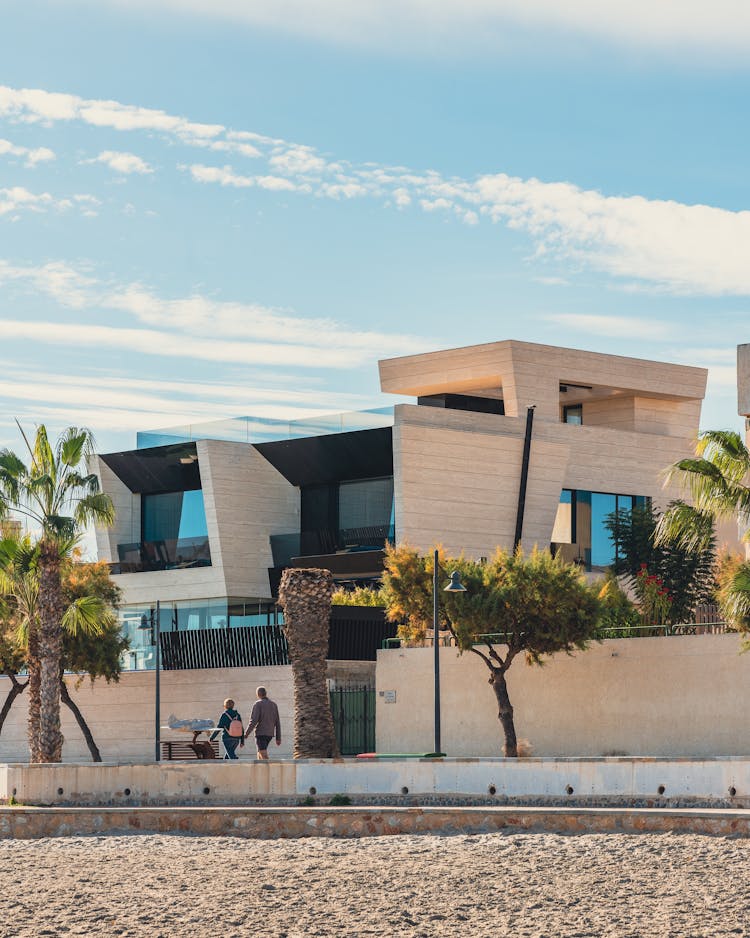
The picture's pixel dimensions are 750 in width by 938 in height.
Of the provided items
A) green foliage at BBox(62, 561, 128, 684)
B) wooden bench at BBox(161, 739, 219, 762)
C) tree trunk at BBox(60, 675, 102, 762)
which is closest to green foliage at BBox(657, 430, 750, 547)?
wooden bench at BBox(161, 739, 219, 762)

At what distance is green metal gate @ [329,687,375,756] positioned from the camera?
136ft

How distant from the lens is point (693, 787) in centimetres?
2450

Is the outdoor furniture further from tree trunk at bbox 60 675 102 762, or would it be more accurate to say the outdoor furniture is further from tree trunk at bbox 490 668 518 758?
tree trunk at bbox 490 668 518 758

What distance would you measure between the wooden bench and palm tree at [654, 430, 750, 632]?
11.9 meters

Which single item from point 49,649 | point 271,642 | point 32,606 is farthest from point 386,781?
point 271,642

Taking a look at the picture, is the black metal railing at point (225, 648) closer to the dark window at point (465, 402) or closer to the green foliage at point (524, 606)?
the green foliage at point (524, 606)

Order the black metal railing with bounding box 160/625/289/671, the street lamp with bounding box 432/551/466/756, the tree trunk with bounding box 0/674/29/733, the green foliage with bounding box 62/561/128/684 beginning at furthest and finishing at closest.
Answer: the tree trunk with bounding box 0/674/29/733 → the green foliage with bounding box 62/561/128/684 → the black metal railing with bounding box 160/625/289/671 → the street lamp with bounding box 432/551/466/756

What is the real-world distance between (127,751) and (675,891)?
29020 millimetres

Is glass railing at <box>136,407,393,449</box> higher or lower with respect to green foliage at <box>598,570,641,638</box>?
higher

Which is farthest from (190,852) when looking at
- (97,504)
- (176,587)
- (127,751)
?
(176,587)

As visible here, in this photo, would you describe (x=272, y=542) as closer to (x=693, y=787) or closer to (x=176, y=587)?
(x=176, y=587)

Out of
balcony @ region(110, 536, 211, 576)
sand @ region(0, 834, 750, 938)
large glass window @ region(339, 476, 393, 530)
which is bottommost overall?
sand @ region(0, 834, 750, 938)

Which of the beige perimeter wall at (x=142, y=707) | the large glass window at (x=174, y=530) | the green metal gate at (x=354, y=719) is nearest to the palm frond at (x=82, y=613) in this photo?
the beige perimeter wall at (x=142, y=707)

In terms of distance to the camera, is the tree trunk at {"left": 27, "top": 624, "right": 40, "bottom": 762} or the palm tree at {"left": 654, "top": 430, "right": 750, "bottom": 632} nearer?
the palm tree at {"left": 654, "top": 430, "right": 750, "bottom": 632}
